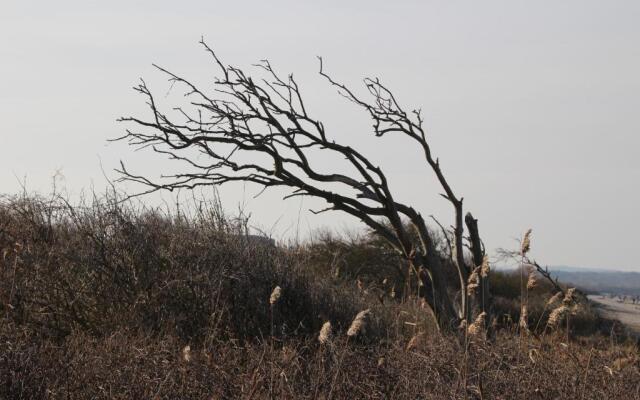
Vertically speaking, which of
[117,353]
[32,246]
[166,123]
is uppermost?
[166,123]

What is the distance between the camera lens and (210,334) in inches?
352

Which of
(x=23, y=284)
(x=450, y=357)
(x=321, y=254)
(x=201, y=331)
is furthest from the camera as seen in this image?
(x=321, y=254)

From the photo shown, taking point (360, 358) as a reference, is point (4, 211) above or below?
above

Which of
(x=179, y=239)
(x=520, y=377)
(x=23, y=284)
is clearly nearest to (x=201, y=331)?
(x=179, y=239)

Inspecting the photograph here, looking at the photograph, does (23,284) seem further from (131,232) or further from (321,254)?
(321,254)

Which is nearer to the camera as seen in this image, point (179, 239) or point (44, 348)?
point (44, 348)

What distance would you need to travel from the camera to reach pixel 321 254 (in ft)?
70.8

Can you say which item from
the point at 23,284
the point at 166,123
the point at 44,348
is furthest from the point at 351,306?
the point at 44,348

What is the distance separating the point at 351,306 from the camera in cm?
1155

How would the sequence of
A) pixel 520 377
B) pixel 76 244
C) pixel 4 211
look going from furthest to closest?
pixel 4 211
pixel 76 244
pixel 520 377

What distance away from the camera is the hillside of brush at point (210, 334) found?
6770mm

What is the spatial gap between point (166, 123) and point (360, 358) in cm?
484

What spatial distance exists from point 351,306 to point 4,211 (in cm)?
536

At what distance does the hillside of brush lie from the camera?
6.77 m
